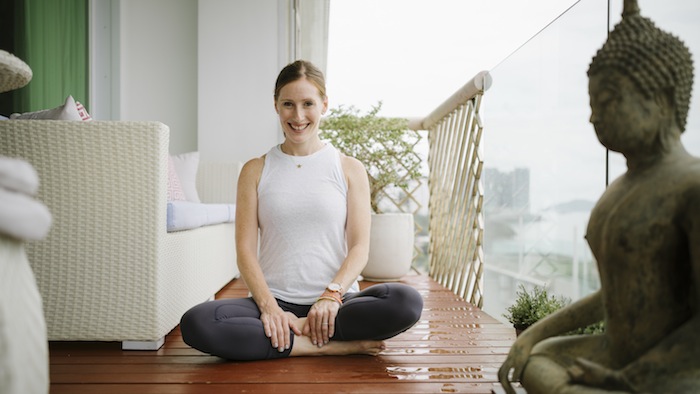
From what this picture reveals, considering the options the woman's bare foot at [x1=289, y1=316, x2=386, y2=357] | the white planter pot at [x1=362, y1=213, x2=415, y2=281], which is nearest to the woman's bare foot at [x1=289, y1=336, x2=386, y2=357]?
the woman's bare foot at [x1=289, y1=316, x2=386, y2=357]

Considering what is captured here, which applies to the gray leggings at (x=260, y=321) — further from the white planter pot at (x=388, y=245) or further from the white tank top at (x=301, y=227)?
the white planter pot at (x=388, y=245)

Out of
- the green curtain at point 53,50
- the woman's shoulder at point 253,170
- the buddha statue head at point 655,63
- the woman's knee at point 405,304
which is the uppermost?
the green curtain at point 53,50

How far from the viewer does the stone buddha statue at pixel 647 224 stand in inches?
26.0

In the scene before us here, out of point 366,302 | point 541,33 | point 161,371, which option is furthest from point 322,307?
point 541,33

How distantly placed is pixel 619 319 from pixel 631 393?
0.31 feet

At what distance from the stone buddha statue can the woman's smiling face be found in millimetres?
959

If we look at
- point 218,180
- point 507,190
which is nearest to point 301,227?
point 507,190

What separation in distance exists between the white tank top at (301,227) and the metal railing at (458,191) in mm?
1030

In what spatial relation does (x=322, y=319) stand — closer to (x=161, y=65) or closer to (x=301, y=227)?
(x=301, y=227)

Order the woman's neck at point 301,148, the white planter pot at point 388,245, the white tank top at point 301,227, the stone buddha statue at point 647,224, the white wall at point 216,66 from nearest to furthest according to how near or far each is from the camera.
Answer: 1. the stone buddha statue at point 647,224
2. the white tank top at point 301,227
3. the woman's neck at point 301,148
4. the white planter pot at point 388,245
5. the white wall at point 216,66

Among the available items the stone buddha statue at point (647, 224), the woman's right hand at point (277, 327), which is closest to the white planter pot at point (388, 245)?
the woman's right hand at point (277, 327)

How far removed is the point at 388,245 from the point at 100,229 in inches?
74.0

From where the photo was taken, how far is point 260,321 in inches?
57.6

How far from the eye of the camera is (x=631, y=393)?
682 millimetres
